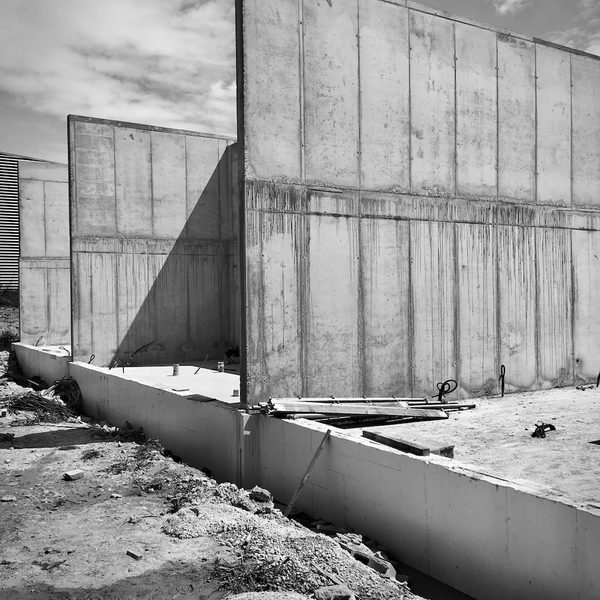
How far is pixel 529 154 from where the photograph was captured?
35.3ft

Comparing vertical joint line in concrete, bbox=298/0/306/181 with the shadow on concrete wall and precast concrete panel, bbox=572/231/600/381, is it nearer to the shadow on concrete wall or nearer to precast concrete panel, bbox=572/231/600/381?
precast concrete panel, bbox=572/231/600/381

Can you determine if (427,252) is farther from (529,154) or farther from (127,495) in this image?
(127,495)

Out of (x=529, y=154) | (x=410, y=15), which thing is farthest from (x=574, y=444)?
(x=410, y=15)

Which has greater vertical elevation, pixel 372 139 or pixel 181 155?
pixel 181 155

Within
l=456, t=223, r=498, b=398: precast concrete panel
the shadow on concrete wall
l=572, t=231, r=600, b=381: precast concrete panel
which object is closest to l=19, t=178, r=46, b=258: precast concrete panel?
the shadow on concrete wall

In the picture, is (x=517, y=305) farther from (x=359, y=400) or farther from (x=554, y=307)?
(x=359, y=400)

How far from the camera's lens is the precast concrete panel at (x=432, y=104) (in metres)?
9.54

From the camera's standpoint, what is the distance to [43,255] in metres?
22.8

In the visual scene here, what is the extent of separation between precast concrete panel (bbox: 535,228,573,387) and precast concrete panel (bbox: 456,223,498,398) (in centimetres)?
117

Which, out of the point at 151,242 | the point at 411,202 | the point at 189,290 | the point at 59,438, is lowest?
the point at 59,438

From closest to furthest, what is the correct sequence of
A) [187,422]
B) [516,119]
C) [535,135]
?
[187,422] → [516,119] → [535,135]

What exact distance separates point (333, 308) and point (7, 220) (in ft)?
88.1

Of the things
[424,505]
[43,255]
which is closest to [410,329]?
[424,505]

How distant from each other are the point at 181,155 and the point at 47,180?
8150mm
